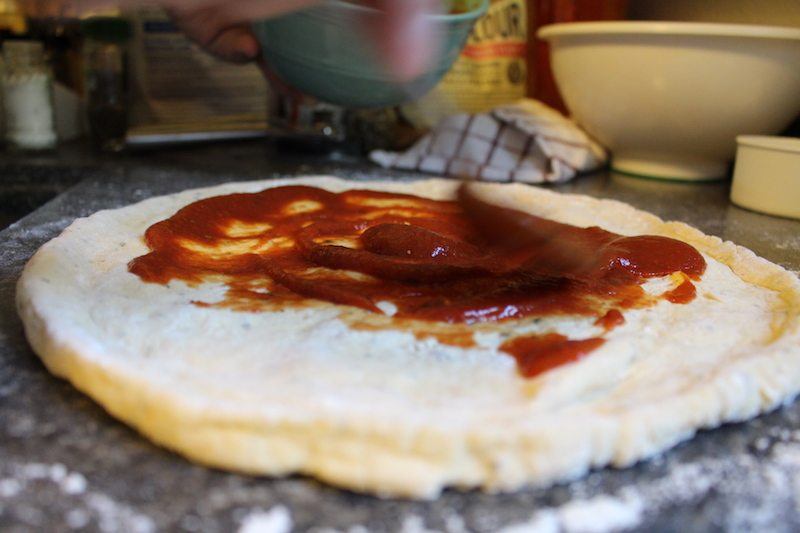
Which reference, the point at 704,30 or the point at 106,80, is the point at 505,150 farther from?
the point at 106,80

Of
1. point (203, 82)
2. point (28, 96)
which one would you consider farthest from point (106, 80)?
point (203, 82)

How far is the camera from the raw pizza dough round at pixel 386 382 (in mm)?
688

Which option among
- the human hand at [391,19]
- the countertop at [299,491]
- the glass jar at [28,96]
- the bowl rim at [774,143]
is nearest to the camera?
the countertop at [299,491]

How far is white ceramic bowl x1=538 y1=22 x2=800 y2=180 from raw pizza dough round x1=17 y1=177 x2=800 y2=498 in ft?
3.78

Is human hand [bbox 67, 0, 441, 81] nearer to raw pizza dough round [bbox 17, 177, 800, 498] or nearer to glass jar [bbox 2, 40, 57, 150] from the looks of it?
raw pizza dough round [bbox 17, 177, 800, 498]

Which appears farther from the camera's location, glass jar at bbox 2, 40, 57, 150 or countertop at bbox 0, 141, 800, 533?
glass jar at bbox 2, 40, 57, 150

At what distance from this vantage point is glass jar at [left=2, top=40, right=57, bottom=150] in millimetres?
2459

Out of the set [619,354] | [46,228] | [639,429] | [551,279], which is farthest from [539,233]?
[46,228]

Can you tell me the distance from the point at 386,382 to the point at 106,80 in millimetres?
2249

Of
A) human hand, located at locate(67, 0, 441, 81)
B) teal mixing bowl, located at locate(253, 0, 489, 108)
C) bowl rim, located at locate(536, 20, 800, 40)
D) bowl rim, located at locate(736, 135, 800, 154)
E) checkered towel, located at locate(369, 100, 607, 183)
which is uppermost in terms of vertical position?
human hand, located at locate(67, 0, 441, 81)

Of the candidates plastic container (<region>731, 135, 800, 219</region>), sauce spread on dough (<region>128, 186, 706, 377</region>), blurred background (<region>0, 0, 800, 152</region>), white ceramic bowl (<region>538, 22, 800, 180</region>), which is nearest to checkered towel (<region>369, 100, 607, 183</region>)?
white ceramic bowl (<region>538, 22, 800, 180</region>)

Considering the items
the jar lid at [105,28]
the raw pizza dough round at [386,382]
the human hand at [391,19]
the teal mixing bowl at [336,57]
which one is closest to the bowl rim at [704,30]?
the teal mixing bowl at [336,57]

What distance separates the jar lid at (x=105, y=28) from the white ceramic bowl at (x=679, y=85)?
1.68m

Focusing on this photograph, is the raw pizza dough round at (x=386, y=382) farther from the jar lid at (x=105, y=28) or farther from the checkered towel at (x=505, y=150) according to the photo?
the jar lid at (x=105, y=28)
